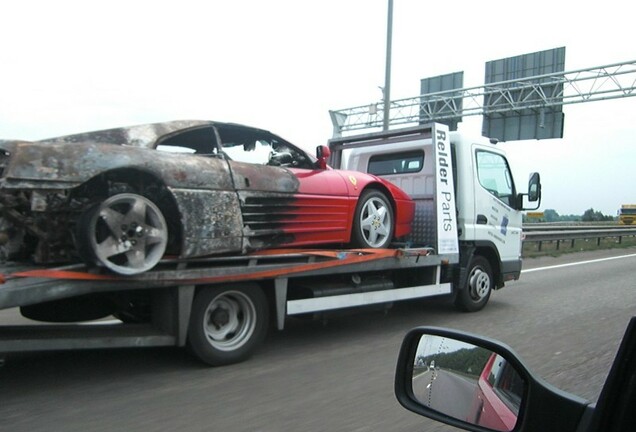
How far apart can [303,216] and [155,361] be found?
1.96 metres

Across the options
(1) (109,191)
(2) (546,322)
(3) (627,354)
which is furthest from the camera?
(2) (546,322)

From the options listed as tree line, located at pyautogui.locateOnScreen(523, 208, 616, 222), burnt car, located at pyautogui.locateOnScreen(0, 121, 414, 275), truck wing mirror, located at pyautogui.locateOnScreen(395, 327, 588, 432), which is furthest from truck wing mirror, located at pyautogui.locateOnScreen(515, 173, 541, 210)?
tree line, located at pyautogui.locateOnScreen(523, 208, 616, 222)

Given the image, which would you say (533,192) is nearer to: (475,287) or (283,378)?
(475,287)

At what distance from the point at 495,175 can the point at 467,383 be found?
6244 millimetres

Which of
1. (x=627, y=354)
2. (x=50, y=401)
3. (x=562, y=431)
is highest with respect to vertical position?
(x=627, y=354)

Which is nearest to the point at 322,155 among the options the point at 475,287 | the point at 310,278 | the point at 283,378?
the point at 310,278

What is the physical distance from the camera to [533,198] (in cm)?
775

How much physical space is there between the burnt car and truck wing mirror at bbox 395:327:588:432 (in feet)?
8.54

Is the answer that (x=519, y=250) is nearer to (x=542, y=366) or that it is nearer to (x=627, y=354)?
(x=542, y=366)

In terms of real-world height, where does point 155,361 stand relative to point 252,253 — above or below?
below

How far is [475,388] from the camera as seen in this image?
1.76m

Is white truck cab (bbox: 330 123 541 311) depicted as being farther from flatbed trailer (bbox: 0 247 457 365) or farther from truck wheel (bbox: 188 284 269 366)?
truck wheel (bbox: 188 284 269 366)

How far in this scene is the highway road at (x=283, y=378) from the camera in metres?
3.46

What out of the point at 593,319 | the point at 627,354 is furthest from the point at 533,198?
the point at 627,354
